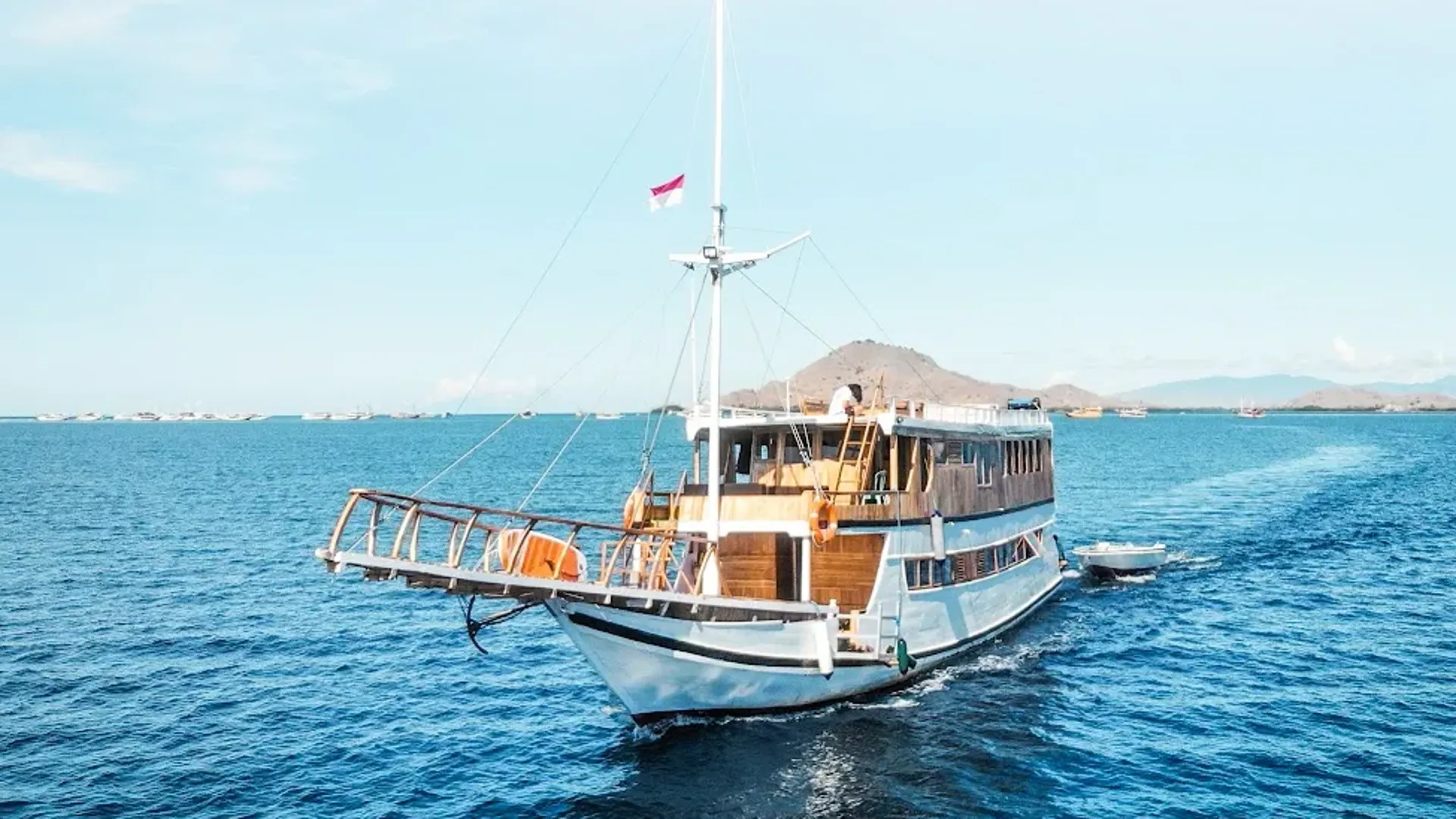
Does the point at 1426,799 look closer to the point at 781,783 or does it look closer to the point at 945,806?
the point at 945,806

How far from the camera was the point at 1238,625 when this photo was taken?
109 feet

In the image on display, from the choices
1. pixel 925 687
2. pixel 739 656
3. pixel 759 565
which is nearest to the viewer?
pixel 739 656

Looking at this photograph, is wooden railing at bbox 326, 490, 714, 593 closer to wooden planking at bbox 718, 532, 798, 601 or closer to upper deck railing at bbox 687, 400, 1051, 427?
wooden planking at bbox 718, 532, 798, 601

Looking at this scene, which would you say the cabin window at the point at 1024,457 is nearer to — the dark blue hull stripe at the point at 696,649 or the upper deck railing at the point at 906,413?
the upper deck railing at the point at 906,413

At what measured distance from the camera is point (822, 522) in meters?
22.8

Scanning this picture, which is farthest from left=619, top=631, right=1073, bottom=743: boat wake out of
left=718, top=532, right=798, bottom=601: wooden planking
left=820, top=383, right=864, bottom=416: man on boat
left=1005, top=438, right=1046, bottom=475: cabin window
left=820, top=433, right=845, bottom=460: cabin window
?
left=820, top=383, right=864, bottom=416: man on boat

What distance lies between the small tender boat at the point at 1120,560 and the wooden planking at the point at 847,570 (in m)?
21.4

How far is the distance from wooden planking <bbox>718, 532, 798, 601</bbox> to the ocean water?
2903 millimetres

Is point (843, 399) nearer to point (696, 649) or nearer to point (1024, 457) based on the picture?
point (696, 649)

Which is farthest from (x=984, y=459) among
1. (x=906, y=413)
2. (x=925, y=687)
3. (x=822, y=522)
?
(x=822, y=522)

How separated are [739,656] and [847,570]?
4266 millimetres

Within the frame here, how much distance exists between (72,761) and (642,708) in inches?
470

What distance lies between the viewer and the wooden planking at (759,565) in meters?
23.8

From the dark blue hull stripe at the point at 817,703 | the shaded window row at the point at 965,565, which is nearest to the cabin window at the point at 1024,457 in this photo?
the shaded window row at the point at 965,565
